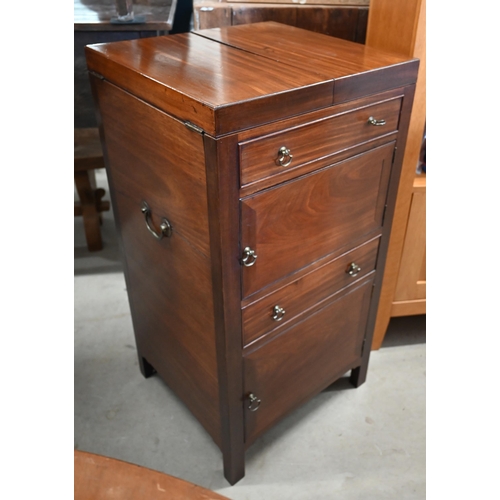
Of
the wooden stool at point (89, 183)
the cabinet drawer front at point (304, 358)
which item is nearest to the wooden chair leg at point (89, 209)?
the wooden stool at point (89, 183)

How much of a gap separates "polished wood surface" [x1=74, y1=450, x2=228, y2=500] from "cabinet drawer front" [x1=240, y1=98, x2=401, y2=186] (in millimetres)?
481

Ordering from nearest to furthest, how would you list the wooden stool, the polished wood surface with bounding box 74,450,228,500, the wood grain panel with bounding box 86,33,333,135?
the polished wood surface with bounding box 74,450,228,500 < the wood grain panel with bounding box 86,33,333,135 < the wooden stool

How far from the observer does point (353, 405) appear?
152 centimetres

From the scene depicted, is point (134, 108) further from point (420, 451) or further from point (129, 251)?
point (420, 451)

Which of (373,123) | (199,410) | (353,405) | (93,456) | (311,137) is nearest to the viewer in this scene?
(93,456)

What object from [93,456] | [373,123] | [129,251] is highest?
[373,123]

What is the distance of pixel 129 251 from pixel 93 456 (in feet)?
2.47

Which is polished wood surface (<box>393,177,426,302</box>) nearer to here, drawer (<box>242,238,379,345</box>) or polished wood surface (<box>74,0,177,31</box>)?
drawer (<box>242,238,379,345</box>)

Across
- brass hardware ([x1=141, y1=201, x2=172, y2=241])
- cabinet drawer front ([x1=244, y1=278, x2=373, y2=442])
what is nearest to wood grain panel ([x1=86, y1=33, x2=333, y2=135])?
brass hardware ([x1=141, y1=201, x2=172, y2=241])

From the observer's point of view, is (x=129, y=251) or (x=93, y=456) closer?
(x=93, y=456)

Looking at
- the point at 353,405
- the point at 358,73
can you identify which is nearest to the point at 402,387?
the point at 353,405

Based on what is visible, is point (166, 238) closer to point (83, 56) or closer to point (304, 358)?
point (304, 358)

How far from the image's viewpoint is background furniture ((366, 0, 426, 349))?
1.18m

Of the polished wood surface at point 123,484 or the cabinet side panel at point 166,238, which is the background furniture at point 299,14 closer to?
the cabinet side panel at point 166,238
